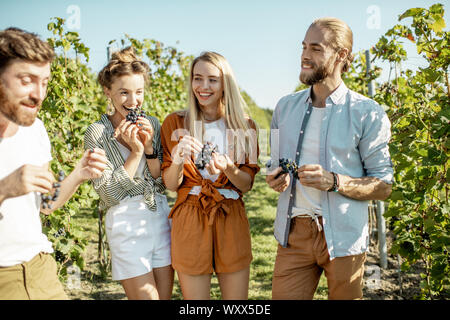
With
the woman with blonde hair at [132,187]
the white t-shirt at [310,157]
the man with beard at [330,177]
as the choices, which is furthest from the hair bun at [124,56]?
the white t-shirt at [310,157]

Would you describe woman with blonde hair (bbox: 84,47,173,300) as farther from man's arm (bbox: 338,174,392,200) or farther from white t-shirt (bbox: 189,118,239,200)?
man's arm (bbox: 338,174,392,200)

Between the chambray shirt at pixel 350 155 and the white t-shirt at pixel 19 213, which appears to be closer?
the white t-shirt at pixel 19 213

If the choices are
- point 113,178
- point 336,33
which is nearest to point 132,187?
point 113,178

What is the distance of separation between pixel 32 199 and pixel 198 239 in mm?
918

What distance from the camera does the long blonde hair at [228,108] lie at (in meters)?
2.42

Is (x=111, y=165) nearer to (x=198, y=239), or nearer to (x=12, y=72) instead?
(x=198, y=239)

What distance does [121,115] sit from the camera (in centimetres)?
243

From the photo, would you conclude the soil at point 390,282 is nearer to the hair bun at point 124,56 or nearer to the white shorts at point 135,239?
the white shorts at point 135,239

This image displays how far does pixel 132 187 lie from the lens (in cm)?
231

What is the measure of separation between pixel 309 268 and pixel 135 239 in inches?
39.4

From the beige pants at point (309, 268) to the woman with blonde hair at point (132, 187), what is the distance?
0.66 metres

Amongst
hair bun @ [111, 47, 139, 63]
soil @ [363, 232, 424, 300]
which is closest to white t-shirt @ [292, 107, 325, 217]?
hair bun @ [111, 47, 139, 63]
